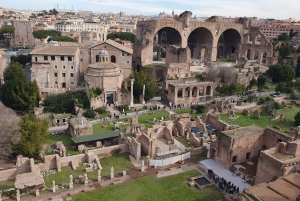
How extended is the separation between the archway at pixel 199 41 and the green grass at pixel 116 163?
153 feet

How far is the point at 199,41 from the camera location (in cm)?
6944

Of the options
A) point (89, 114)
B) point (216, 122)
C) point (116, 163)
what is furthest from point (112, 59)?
point (116, 163)

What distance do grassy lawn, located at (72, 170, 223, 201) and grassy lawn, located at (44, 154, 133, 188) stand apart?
231 cm

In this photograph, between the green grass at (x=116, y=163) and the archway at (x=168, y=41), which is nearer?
the green grass at (x=116, y=163)

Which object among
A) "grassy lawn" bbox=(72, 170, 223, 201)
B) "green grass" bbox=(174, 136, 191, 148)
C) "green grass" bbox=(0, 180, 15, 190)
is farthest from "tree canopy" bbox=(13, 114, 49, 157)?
"green grass" bbox=(174, 136, 191, 148)

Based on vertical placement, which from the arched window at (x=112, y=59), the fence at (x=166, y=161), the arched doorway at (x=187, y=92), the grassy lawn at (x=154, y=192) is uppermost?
the arched window at (x=112, y=59)

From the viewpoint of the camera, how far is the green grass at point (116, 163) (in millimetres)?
23484

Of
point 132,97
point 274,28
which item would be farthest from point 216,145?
point 274,28

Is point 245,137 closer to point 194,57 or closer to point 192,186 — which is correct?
point 192,186

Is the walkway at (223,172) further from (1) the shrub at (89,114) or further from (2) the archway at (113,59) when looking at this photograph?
(2) the archway at (113,59)

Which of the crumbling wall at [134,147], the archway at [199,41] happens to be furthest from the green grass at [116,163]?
the archway at [199,41]

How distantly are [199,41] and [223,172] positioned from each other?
51122mm

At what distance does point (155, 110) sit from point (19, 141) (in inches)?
749

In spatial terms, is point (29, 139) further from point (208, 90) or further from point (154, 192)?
point (208, 90)
